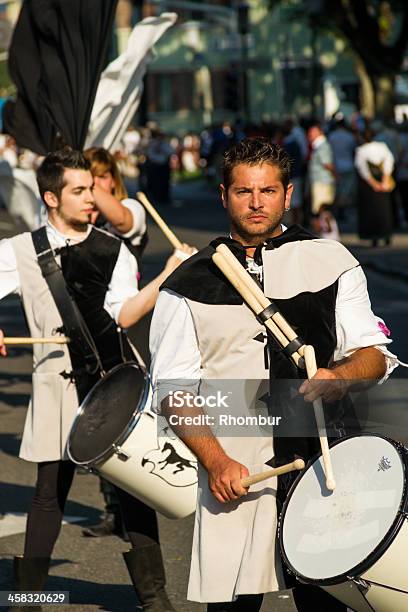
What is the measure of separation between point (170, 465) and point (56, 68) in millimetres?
5117

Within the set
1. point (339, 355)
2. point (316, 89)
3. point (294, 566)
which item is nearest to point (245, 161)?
point (339, 355)

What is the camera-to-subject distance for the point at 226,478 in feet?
13.9

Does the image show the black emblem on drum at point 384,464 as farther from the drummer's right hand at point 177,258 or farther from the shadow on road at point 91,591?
the shadow on road at point 91,591

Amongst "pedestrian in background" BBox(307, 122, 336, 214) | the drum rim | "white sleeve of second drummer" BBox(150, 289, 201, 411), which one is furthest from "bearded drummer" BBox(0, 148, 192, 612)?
"pedestrian in background" BBox(307, 122, 336, 214)

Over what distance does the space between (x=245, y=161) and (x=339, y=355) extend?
0.60 meters

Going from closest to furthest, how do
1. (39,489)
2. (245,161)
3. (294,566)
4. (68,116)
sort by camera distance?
(294,566) < (245,161) < (39,489) < (68,116)

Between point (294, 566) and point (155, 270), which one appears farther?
point (155, 270)

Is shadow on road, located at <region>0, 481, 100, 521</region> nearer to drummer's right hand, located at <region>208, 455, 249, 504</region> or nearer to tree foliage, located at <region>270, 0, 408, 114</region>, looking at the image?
drummer's right hand, located at <region>208, 455, 249, 504</region>

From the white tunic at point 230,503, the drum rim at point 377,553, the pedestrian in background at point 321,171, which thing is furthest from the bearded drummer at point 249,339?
the pedestrian in background at point 321,171

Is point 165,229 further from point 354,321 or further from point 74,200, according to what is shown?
point 354,321

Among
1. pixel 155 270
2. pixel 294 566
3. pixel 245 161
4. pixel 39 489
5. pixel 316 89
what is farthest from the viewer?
pixel 316 89

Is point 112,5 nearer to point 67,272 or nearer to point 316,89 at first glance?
point 67,272

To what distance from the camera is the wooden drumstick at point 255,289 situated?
4.26 m

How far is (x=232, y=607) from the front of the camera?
4.50 meters
